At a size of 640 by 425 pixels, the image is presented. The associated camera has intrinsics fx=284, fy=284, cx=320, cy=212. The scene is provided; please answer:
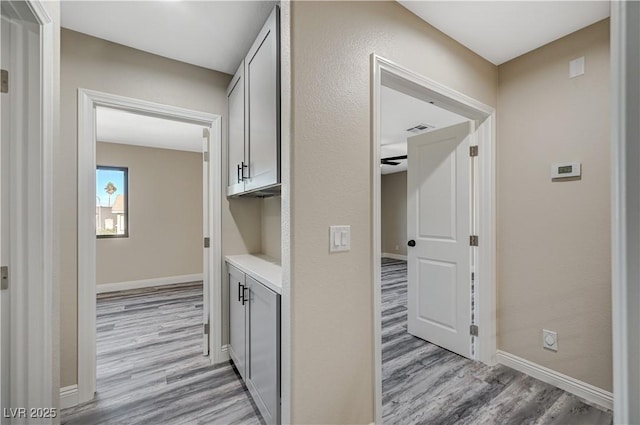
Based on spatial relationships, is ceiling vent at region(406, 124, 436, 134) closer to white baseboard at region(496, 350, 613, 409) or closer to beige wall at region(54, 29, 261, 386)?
beige wall at region(54, 29, 261, 386)

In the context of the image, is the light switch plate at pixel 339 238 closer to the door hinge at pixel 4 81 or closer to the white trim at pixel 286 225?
the white trim at pixel 286 225

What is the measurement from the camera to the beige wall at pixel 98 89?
6.07 ft

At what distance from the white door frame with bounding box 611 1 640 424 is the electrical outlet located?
2.08 m

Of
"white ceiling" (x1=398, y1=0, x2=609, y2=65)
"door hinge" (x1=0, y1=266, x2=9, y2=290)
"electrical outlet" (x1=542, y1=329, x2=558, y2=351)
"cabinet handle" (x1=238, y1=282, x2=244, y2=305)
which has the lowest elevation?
"electrical outlet" (x1=542, y1=329, x2=558, y2=351)

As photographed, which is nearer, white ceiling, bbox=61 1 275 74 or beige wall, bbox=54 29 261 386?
white ceiling, bbox=61 1 275 74

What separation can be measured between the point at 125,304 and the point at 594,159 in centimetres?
524

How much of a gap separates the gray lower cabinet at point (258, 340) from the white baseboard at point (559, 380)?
1.92m

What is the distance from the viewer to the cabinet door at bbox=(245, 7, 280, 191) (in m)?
1.53

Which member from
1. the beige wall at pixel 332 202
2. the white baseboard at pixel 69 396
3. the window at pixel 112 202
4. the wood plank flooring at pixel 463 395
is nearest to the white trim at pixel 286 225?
the beige wall at pixel 332 202

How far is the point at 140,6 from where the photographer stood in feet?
5.64

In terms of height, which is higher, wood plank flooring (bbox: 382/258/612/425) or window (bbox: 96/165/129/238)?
window (bbox: 96/165/129/238)

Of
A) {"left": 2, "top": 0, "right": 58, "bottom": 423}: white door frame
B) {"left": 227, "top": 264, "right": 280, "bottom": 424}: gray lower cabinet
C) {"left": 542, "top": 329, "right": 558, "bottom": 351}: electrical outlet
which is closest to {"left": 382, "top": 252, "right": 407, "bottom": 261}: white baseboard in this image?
{"left": 542, "top": 329, "right": 558, "bottom": 351}: electrical outlet

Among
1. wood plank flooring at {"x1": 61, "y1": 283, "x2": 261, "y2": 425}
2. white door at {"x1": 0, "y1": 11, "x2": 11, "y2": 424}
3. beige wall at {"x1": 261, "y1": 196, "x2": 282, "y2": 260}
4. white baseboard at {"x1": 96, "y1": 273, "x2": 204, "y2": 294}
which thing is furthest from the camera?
white baseboard at {"x1": 96, "y1": 273, "x2": 204, "y2": 294}

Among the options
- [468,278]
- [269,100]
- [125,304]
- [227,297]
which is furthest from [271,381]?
[125,304]
